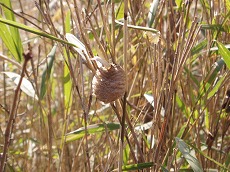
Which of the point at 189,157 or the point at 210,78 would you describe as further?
the point at 210,78

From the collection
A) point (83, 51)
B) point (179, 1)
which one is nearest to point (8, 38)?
point (83, 51)

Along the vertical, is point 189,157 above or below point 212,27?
below

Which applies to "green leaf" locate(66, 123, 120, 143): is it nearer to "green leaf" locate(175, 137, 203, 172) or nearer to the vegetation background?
the vegetation background

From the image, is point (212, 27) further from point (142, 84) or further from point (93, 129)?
point (93, 129)

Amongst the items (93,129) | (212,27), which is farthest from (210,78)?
(93,129)

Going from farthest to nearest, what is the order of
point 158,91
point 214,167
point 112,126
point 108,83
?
point 214,167
point 112,126
point 158,91
point 108,83

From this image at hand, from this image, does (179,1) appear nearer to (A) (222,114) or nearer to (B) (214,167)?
(A) (222,114)

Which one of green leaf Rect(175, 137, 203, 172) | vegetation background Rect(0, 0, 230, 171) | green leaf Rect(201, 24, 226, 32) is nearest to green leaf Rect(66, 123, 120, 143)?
vegetation background Rect(0, 0, 230, 171)

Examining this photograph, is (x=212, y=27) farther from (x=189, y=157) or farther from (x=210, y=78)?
(x=189, y=157)

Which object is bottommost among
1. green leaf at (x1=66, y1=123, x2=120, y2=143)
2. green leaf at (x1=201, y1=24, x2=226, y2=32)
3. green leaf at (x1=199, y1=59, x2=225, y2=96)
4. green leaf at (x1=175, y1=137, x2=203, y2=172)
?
green leaf at (x1=175, y1=137, x2=203, y2=172)
